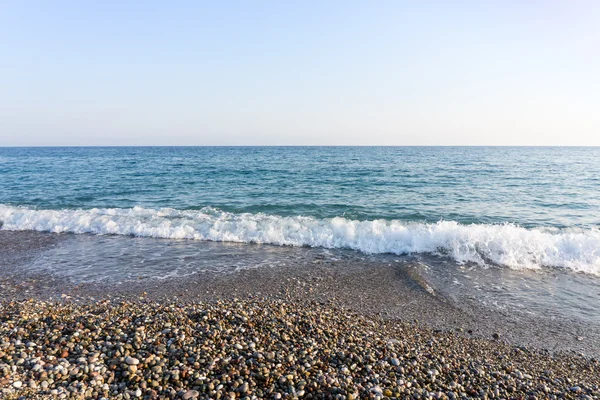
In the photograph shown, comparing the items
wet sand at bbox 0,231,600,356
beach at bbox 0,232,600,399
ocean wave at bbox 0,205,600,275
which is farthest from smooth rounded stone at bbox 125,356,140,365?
ocean wave at bbox 0,205,600,275

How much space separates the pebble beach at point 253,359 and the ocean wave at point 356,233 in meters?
5.60

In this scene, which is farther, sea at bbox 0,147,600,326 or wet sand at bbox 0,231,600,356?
sea at bbox 0,147,600,326

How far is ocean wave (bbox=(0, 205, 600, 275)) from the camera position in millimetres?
11414

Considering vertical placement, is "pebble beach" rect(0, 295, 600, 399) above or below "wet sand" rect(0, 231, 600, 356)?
above

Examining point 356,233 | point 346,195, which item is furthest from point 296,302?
point 346,195

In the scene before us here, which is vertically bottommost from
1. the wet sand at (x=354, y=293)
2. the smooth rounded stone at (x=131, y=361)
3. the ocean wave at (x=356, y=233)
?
the wet sand at (x=354, y=293)

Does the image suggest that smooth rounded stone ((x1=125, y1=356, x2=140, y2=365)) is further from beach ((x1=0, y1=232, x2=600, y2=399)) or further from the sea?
the sea

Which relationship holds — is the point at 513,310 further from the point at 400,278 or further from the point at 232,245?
the point at 232,245

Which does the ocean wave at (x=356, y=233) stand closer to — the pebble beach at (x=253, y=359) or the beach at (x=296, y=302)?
the beach at (x=296, y=302)

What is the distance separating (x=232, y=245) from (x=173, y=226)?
344 centimetres

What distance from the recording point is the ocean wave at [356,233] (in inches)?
449

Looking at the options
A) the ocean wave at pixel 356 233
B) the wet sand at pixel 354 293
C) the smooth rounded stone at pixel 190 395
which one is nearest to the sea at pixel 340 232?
the ocean wave at pixel 356 233

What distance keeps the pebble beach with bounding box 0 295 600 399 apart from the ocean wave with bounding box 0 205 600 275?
18.4 ft

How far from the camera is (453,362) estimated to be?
5.54m
